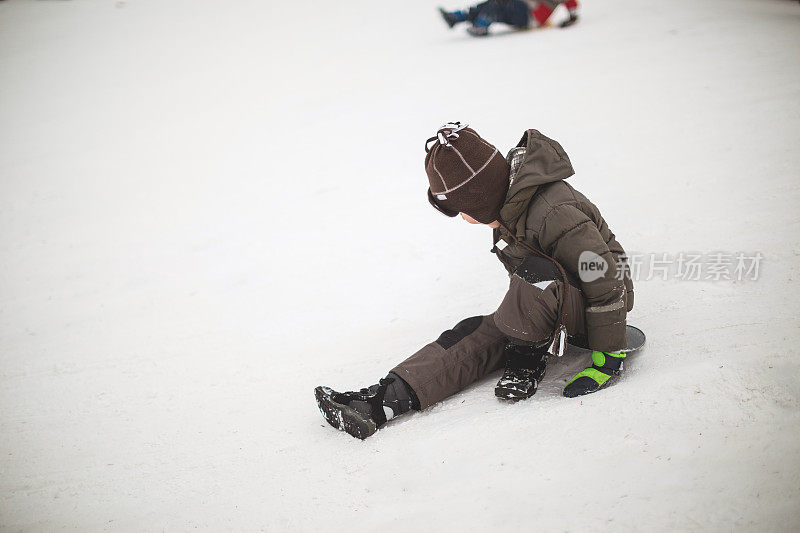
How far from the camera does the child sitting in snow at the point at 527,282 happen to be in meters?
1.28

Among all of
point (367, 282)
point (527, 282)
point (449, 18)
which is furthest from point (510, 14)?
point (527, 282)

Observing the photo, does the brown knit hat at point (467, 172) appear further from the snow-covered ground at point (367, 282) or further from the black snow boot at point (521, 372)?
the snow-covered ground at point (367, 282)

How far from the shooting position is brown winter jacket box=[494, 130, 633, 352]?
1268 mm

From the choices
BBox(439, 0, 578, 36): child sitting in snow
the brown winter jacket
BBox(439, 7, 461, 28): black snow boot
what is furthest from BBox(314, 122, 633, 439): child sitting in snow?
BBox(439, 7, 461, 28): black snow boot

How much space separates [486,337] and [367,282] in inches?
31.1

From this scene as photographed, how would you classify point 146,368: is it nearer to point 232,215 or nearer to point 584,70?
point 232,215

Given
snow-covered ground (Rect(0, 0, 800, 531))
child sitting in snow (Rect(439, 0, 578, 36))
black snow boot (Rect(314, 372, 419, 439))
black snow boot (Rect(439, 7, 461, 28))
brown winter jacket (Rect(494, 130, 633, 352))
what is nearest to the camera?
snow-covered ground (Rect(0, 0, 800, 531))

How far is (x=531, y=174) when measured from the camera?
1.30 m

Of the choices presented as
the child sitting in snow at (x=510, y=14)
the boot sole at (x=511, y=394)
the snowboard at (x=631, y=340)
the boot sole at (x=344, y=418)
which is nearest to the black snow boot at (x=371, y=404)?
the boot sole at (x=344, y=418)

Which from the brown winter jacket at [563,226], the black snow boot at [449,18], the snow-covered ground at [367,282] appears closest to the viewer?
the snow-covered ground at [367,282]

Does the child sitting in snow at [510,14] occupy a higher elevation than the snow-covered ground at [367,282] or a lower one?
higher

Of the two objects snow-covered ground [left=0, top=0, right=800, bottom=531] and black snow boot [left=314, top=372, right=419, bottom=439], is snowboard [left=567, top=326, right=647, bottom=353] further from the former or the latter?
black snow boot [left=314, top=372, right=419, bottom=439]

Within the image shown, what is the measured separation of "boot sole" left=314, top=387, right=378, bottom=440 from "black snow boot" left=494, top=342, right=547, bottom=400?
0.31 meters

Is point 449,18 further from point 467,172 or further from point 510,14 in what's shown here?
point 467,172
